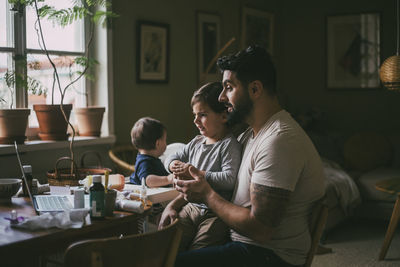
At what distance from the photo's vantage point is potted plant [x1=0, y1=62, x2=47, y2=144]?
314 cm

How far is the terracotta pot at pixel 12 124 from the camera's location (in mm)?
3145

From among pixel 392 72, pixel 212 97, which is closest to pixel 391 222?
pixel 392 72

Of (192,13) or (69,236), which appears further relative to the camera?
(192,13)

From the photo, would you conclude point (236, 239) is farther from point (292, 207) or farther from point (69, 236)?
point (69, 236)

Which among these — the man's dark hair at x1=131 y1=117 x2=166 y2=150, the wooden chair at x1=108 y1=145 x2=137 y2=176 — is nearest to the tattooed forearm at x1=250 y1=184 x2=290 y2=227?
the man's dark hair at x1=131 y1=117 x2=166 y2=150

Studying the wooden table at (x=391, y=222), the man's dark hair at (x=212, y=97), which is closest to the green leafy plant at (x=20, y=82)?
the man's dark hair at (x=212, y=97)

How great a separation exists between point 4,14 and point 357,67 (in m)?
4.08

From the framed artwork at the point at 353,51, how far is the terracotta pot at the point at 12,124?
3956mm

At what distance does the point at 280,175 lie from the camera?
166 centimetres

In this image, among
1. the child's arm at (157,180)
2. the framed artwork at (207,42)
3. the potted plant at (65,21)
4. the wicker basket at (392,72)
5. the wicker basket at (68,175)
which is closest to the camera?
the child's arm at (157,180)

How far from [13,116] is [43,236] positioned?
1.79 meters

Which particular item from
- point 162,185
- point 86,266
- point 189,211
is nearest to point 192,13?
point 162,185

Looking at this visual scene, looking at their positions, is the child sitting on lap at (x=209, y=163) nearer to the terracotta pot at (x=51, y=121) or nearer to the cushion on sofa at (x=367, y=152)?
the terracotta pot at (x=51, y=121)

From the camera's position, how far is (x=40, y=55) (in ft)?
11.5
